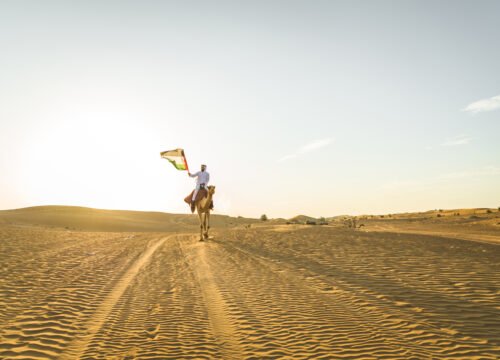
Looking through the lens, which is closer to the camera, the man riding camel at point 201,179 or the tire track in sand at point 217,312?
the tire track in sand at point 217,312

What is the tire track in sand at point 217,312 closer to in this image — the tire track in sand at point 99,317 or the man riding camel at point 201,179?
the tire track in sand at point 99,317

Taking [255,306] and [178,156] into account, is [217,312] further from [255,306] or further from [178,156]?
[178,156]

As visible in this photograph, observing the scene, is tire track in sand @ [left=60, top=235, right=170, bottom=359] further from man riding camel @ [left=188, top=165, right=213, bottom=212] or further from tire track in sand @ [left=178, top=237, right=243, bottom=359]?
man riding camel @ [left=188, top=165, right=213, bottom=212]

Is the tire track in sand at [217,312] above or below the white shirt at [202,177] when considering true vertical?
below

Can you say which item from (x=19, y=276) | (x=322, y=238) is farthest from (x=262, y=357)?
(x=322, y=238)

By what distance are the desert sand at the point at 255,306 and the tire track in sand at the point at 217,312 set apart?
0.08 ft

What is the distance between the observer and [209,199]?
21.0 m

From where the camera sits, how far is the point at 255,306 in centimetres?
753

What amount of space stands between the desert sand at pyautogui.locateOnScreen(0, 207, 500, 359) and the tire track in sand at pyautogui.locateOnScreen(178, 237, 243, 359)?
25mm

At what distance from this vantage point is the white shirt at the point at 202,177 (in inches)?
824

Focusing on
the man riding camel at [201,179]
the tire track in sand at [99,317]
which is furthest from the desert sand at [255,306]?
the man riding camel at [201,179]

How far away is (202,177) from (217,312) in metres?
14.3

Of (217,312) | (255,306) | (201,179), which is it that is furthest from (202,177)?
(217,312)

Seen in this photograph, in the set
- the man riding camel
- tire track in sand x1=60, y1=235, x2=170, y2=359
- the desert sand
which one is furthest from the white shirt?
tire track in sand x1=60, y1=235, x2=170, y2=359
